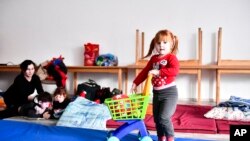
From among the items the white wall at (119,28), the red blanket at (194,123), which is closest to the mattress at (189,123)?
the red blanket at (194,123)

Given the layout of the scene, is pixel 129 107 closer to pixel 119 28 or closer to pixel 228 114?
pixel 228 114

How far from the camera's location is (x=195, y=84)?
12.3 feet

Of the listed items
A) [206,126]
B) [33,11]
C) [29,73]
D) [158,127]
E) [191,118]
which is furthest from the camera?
[33,11]

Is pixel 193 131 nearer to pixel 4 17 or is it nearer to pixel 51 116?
pixel 51 116

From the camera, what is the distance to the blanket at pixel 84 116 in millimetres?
2223

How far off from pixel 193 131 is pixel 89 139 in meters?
0.86

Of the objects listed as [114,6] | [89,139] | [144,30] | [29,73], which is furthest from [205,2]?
[89,139]

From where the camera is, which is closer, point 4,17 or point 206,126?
point 206,126

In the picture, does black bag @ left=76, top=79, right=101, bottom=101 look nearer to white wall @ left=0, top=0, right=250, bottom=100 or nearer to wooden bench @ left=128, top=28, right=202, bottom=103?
wooden bench @ left=128, top=28, right=202, bottom=103

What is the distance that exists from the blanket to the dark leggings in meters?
0.71

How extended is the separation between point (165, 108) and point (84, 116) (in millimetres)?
975

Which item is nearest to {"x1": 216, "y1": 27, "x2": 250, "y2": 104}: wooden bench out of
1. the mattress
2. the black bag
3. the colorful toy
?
the mattress

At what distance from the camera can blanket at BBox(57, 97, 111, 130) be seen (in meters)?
2.22

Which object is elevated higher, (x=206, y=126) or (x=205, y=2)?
(x=205, y=2)
